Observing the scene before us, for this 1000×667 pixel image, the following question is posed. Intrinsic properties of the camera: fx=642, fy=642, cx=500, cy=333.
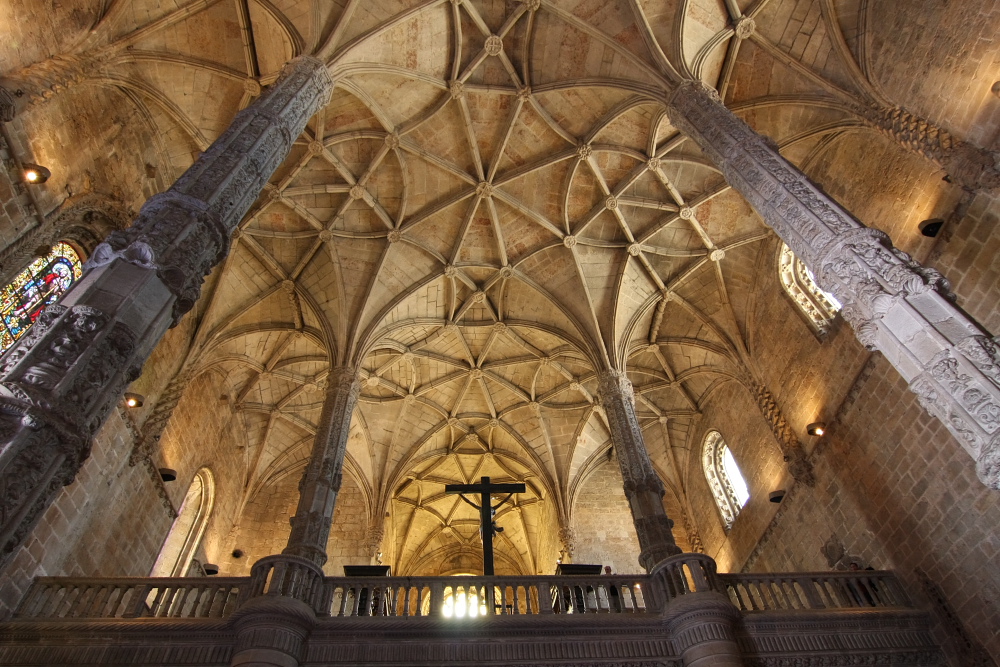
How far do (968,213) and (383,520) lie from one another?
1817cm

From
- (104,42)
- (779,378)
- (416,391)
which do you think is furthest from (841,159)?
(104,42)

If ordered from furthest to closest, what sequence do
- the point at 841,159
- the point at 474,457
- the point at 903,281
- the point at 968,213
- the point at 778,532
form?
the point at 474,457, the point at 778,532, the point at 841,159, the point at 968,213, the point at 903,281

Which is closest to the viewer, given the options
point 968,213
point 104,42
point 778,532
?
point 968,213

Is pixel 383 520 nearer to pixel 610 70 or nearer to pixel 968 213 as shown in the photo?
pixel 610 70

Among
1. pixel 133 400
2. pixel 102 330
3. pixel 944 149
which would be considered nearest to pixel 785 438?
pixel 944 149

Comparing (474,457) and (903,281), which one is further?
(474,457)

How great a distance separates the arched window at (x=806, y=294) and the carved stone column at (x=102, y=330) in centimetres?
1195

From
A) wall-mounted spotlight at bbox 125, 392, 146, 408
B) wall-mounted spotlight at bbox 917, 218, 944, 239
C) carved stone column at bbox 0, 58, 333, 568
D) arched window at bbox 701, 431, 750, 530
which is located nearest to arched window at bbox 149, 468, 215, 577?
wall-mounted spotlight at bbox 125, 392, 146, 408

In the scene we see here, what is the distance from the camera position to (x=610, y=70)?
1565cm

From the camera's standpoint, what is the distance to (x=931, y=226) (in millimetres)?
11727

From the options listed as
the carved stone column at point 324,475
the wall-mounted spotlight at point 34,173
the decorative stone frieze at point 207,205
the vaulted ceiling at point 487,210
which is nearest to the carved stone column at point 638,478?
the vaulted ceiling at point 487,210

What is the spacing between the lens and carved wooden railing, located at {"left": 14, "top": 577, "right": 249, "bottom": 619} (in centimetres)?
1059

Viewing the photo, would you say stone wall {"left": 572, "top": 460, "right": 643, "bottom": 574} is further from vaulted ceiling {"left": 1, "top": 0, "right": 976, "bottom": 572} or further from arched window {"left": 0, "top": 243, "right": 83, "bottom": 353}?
arched window {"left": 0, "top": 243, "right": 83, "bottom": 353}

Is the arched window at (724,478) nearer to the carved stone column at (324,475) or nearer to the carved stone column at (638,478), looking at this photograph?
the carved stone column at (638,478)
